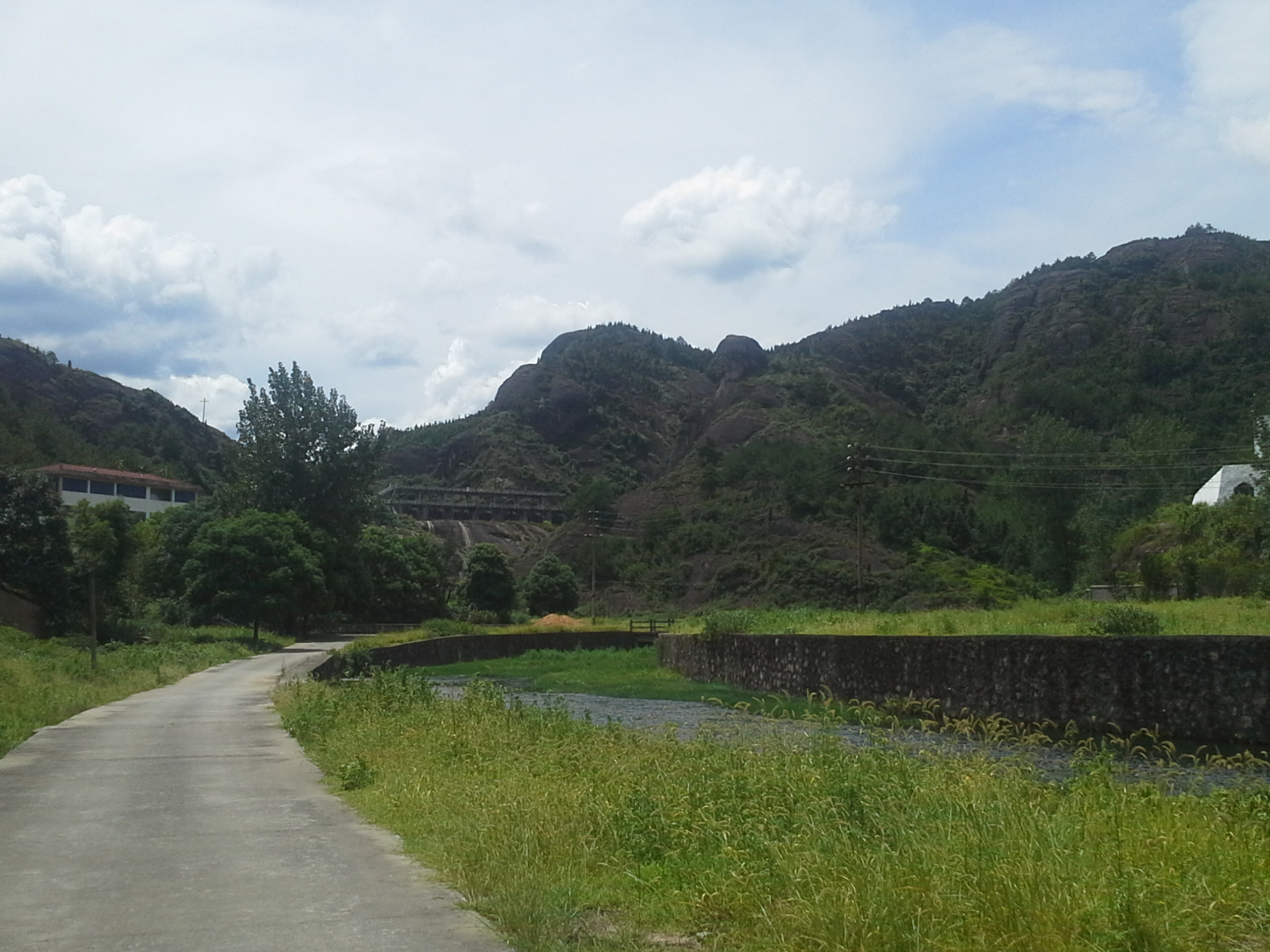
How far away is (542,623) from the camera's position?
66938 mm

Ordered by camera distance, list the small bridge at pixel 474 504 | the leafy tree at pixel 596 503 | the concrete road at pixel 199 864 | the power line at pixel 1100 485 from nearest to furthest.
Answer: the concrete road at pixel 199 864 < the power line at pixel 1100 485 < the leafy tree at pixel 596 503 < the small bridge at pixel 474 504

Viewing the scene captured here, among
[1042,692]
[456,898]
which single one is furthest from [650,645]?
[456,898]

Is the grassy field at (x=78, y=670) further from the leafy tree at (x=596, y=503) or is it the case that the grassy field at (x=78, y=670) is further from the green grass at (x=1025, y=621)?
the leafy tree at (x=596, y=503)

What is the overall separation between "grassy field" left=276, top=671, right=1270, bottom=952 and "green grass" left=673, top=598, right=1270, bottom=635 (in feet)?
49.2

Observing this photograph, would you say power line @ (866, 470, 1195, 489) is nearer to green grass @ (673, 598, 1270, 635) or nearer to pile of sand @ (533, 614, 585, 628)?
pile of sand @ (533, 614, 585, 628)

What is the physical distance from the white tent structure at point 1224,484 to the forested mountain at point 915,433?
15.4 feet

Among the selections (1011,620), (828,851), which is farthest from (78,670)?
(828,851)

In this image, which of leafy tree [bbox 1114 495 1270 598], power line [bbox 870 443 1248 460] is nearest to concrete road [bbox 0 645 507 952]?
leafy tree [bbox 1114 495 1270 598]

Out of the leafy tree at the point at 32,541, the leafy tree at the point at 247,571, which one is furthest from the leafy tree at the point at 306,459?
the leafy tree at the point at 32,541

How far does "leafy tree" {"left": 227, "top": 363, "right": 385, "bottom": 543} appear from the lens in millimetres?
67125

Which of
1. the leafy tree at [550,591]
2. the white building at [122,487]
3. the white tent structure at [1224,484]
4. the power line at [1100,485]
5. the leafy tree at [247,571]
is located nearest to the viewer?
the leafy tree at [247,571]

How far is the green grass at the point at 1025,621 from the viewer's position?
2386 centimetres

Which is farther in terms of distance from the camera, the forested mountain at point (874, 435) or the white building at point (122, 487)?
the white building at point (122, 487)

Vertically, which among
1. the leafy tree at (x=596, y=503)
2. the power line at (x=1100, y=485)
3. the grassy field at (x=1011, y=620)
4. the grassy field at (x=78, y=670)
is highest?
the leafy tree at (x=596, y=503)
